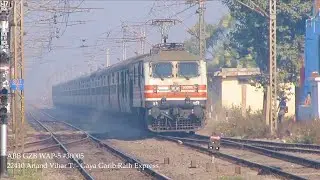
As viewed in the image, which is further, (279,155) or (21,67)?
(21,67)

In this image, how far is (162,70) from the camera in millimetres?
30547

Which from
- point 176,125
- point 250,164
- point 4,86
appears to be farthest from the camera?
point 176,125

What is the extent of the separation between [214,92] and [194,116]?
21.4m

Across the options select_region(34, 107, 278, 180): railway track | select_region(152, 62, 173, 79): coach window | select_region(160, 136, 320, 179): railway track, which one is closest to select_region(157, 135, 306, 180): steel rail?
select_region(160, 136, 320, 179): railway track

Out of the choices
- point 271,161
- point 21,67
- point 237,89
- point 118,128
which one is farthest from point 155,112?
point 237,89

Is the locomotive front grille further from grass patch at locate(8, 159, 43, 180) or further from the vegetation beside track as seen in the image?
grass patch at locate(8, 159, 43, 180)

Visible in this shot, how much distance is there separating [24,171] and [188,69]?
12915 mm

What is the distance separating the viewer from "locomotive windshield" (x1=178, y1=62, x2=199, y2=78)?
100ft

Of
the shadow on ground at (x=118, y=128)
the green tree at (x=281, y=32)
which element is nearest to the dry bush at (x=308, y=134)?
the shadow on ground at (x=118, y=128)

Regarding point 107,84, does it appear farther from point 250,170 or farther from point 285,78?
point 250,170

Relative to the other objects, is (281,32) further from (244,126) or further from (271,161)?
(271,161)

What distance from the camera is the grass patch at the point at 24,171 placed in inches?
704

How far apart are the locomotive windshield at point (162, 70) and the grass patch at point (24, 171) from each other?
9.27 meters

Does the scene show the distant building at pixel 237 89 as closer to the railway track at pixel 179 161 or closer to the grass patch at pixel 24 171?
the railway track at pixel 179 161
